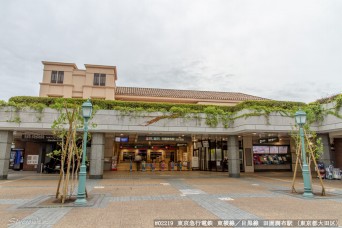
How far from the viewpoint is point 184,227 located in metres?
5.55

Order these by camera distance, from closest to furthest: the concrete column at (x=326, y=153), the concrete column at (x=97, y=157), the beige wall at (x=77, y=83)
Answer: the concrete column at (x=97, y=157)
the concrete column at (x=326, y=153)
the beige wall at (x=77, y=83)

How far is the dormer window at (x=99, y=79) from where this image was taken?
89.9ft

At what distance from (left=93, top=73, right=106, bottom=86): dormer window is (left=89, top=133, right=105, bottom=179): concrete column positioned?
1172 cm

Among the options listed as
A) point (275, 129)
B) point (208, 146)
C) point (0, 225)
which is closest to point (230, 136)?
point (275, 129)

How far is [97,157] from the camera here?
16703 millimetres

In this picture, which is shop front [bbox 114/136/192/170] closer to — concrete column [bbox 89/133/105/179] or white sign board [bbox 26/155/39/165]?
white sign board [bbox 26/155/39/165]

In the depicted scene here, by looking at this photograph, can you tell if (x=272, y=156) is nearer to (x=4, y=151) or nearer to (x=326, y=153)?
(x=326, y=153)

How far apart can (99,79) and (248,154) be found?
1893 cm

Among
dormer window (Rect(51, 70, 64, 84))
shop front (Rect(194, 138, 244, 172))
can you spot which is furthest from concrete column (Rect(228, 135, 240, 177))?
dormer window (Rect(51, 70, 64, 84))

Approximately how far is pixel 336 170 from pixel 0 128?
939 inches

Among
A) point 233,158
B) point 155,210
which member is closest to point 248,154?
point 233,158

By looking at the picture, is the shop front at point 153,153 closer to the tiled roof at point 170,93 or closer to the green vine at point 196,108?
the tiled roof at point 170,93

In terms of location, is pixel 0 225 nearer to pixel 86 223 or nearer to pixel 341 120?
pixel 86 223

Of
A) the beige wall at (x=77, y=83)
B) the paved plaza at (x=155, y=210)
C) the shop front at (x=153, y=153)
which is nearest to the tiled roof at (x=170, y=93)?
the beige wall at (x=77, y=83)
